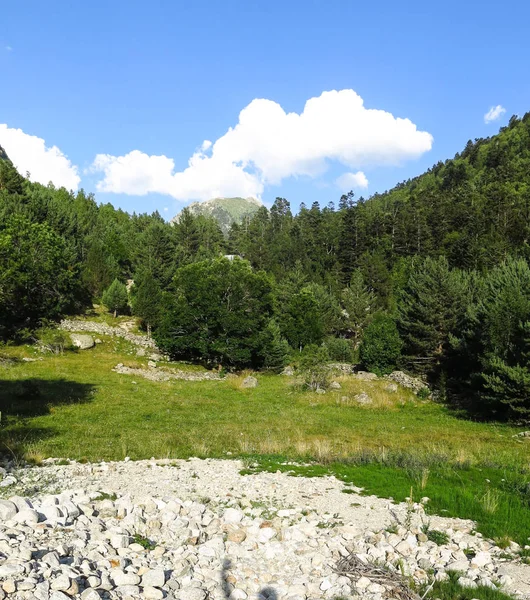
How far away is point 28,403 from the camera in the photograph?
24.0 m

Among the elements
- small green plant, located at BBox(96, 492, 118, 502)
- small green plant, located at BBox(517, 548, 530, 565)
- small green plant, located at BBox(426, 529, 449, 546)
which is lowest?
small green plant, located at BBox(96, 492, 118, 502)

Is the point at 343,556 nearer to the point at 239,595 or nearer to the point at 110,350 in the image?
the point at 239,595

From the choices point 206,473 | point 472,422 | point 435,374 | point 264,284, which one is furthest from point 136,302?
point 206,473

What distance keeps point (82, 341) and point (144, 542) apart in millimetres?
44187

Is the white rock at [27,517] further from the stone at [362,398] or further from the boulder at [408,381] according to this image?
the boulder at [408,381]

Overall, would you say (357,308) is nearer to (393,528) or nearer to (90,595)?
(393,528)

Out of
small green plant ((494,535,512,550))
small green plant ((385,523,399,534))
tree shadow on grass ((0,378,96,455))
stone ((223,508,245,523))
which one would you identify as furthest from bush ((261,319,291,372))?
small green plant ((494,535,512,550))

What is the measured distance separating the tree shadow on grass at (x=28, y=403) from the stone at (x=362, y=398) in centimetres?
2000

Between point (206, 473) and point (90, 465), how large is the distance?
13.1 ft

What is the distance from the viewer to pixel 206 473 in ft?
42.7

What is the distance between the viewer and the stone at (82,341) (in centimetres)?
4725

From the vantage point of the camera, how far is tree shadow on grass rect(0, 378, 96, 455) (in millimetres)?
16844

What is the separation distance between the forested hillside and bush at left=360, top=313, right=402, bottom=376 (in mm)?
129

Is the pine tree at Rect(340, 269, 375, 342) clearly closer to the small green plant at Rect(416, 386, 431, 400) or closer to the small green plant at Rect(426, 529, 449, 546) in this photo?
the small green plant at Rect(416, 386, 431, 400)
